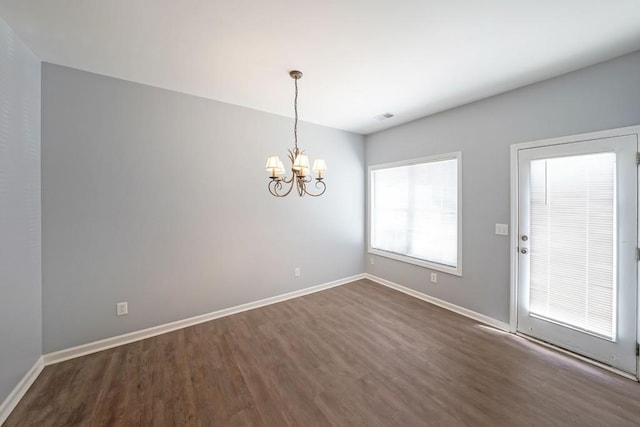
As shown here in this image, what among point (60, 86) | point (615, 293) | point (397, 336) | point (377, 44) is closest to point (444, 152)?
point (377, 44)

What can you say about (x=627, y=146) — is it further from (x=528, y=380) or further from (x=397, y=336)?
(x=397, y=336)

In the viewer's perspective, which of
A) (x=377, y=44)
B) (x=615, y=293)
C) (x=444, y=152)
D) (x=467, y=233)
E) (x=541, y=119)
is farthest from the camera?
(x=444, y=152)

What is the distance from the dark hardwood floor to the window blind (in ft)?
3.84

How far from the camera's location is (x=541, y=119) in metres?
2.48

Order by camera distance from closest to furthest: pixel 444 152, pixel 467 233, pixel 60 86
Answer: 1. pixel 60 86
2. pixel 467 233
3. pixel 444 152

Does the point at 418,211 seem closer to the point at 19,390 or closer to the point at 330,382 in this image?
the point at 330,382

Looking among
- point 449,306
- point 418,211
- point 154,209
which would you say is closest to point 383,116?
point 418,211

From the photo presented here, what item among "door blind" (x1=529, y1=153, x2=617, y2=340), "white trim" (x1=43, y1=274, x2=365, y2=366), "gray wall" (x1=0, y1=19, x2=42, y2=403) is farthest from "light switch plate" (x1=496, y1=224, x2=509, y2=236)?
"gray wall" (x1=0, y1=19, x2=42, y2=403)

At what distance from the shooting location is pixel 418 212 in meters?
3.81

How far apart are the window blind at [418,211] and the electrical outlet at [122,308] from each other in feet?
12.4

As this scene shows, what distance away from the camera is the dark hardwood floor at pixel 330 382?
5.41 ft

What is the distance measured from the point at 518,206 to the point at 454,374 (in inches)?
76.9

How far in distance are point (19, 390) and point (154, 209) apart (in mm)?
1732

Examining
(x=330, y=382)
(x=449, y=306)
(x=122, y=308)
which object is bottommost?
(x=330, y=382)
